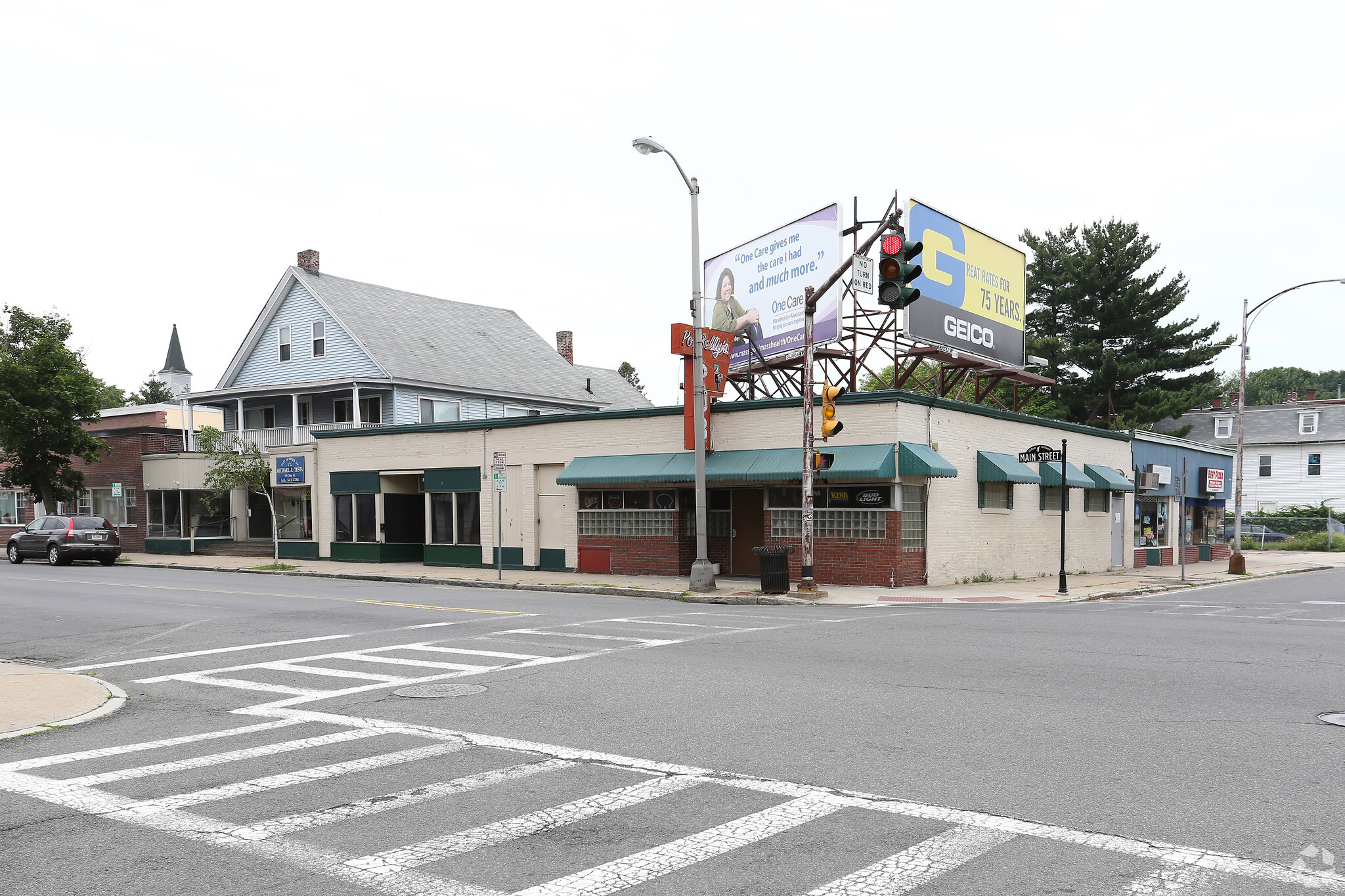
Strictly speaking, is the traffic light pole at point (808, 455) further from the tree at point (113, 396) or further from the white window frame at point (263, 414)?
the tree at point (113, 396)

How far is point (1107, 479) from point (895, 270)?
20066 millimetres

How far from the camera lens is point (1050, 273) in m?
54.5

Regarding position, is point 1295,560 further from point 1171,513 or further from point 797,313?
point 797,313

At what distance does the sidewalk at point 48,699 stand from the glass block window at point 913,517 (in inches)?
652

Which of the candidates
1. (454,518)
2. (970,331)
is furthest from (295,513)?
(970,331)

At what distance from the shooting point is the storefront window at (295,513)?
35.9 m

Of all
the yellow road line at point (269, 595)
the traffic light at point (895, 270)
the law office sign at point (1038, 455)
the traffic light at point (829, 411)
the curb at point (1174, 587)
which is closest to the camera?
the traffic light at point (895, 270)

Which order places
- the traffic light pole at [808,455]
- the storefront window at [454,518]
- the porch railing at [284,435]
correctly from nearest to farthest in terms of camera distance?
1. the traffic light pole at [808,455]
2. the storefront window at [454,518]
3. the porch railing at [284,435]

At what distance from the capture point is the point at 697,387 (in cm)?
2288

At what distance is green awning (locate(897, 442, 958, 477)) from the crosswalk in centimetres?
1566

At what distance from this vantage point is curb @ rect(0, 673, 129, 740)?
8.21 metres

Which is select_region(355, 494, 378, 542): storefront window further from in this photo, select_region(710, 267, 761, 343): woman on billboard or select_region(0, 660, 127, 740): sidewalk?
select_region(0, 660, 127, 740): sidewalk

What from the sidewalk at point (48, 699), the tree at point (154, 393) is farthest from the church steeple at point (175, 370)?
the sidewalk at point (48, 699)

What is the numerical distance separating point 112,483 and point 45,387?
4.61 metres
